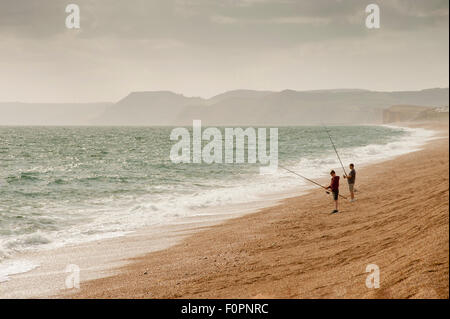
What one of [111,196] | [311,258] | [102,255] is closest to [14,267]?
[102,255]

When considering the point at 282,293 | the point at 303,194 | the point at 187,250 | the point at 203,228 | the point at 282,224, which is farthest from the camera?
the point at 303,194

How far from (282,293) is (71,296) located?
435 centimetres

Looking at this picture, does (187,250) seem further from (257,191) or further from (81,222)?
(257,191)

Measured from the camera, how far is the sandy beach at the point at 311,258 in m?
5.84

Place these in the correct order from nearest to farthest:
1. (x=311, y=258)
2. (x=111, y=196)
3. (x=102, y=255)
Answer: (x=311, y=258)
(x=102, y=255)
(x=111, y=196)

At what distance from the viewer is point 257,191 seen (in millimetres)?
20422

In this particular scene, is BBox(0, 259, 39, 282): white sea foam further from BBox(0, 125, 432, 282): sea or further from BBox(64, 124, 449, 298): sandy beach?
BBox(64, 124, 449, 298): sandy beach

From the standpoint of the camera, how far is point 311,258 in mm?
7926

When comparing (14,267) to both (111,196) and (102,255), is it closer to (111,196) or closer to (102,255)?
(102,255)

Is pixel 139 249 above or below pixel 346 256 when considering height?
below

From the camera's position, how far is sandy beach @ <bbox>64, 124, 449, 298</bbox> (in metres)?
5.84

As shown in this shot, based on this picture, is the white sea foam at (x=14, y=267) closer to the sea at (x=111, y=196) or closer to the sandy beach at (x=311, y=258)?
the sea at (x=111, y=196)

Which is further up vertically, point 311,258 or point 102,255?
point 311,258
